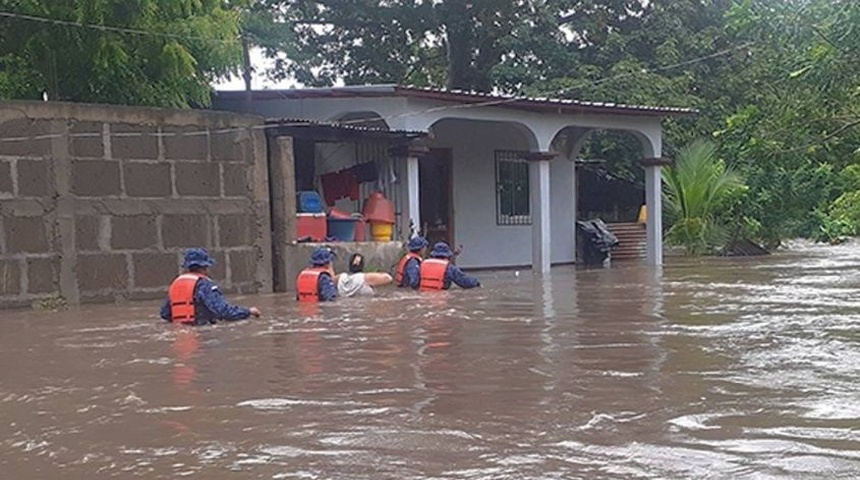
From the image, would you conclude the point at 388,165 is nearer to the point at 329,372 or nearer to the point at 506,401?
the point at 329,372

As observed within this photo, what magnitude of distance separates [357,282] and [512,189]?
28.6 ft

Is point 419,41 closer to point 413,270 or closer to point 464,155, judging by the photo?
point 464,155

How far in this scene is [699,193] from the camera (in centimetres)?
2406

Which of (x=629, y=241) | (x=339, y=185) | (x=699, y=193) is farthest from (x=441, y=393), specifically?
(x=699, y=193)

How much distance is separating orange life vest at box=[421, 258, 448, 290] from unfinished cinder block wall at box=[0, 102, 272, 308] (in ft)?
7.50

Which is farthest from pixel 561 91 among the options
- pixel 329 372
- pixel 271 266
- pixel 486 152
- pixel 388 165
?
pixel 329 372

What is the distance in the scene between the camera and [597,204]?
25609 millimetres

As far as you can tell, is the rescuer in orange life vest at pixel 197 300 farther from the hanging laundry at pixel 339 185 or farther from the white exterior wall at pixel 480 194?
the white exterior wall at pixel 480 194

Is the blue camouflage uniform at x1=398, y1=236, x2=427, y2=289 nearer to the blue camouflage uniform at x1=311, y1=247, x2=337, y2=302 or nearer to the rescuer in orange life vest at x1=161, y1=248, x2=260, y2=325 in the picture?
the blue camouflage uniform at x1=311, y1=247, x2=337, y2=302

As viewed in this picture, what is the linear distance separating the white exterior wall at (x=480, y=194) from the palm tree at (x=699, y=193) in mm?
4735

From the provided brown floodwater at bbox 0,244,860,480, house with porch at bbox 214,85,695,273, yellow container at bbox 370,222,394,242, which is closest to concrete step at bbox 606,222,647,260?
house with porch at bbox 214,85,695,273

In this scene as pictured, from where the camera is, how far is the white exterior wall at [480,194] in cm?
2050

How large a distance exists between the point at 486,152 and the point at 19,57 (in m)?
9.48

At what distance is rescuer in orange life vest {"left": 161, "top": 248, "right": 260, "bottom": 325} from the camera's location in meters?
10.4
